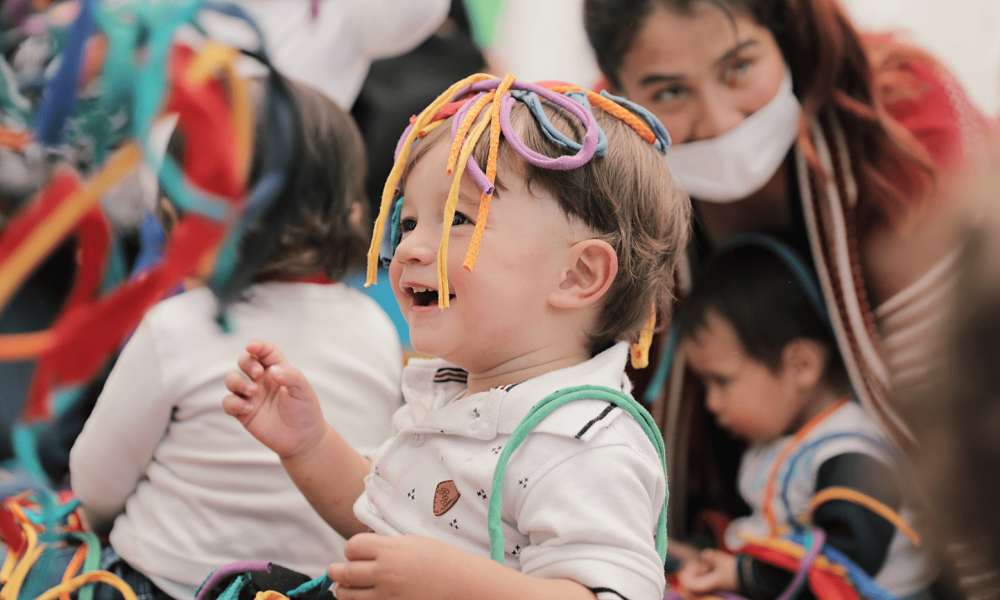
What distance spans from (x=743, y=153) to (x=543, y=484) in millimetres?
714

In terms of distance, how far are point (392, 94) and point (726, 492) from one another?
2.75ft

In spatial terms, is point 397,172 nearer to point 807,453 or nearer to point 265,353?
point 265,353

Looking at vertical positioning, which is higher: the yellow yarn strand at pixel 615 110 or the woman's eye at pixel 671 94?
the yellow yarn strand at pixel 615 110

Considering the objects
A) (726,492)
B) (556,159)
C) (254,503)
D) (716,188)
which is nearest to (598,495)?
(556,159)

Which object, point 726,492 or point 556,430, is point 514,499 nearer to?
point 556,430

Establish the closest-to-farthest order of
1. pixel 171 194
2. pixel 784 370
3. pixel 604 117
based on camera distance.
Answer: pixel 604 117
pixel 171 194
pixel 784 370

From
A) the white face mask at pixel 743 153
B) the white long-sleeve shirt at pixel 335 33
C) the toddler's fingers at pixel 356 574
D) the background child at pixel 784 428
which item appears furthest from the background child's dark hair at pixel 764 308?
the toddler's fingers at pixel 356 574

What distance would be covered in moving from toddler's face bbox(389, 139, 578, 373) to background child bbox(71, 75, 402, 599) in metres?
0.32

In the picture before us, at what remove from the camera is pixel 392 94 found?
1.26 m

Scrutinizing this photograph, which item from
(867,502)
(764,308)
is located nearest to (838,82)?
(764,308)

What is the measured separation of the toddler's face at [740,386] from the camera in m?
1.18

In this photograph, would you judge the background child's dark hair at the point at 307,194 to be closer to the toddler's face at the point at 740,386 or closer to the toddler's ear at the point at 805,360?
the toddler's face at the point at 740,386

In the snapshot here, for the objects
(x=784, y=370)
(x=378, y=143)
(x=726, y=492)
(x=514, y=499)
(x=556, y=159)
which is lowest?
(x=726, y=492)

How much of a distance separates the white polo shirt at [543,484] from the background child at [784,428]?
596 mm
